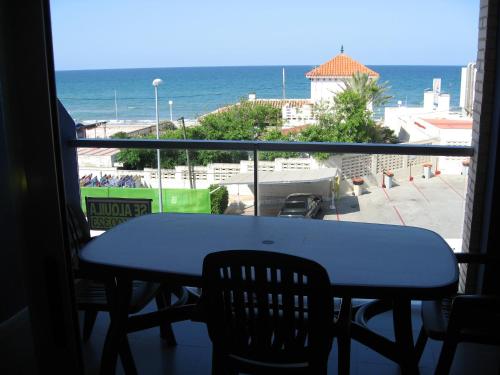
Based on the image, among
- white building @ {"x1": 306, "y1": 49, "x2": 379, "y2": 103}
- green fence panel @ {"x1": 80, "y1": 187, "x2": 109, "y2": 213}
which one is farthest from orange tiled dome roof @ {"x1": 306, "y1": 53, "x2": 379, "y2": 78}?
green fence panel @ {"x1": 80, "y1": 187, "x2": 109, "y2": 213}

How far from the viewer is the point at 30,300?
1079 mm

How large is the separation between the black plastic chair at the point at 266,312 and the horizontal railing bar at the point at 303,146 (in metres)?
1.56

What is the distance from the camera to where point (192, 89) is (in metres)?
45.3

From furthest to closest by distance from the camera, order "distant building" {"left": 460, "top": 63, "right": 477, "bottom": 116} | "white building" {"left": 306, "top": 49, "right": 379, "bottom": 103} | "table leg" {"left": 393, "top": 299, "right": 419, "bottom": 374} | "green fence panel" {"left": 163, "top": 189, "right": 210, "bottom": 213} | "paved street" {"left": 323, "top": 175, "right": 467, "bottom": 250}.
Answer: "white building" {"left": 306, "top": 49, "right": 379, "bottom": 103} < "green fence panel" {"left": 163, "top": 189, "right": 210, "bottom": 213} < "paved street" {"left": 323, "top": 175, "right": 467, "bottom": 250} < "distant building" {"left": 460, "top": 63, "right": 477, "bottom": 116} < "table leg" {"left": 393, "top": 299, "right": 419, "bottom": 374}

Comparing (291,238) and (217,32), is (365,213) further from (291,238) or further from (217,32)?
(217,32)

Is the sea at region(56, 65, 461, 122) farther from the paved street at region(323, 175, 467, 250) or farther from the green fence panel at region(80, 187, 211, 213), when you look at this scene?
the paved street at region(323, 175, 467, 250)

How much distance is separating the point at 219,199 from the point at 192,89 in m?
42.3

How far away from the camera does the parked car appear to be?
151 inches

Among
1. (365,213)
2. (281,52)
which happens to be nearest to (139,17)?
(281,52)

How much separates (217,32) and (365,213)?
40.0 metres

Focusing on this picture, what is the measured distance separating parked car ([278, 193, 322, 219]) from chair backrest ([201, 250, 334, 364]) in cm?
202

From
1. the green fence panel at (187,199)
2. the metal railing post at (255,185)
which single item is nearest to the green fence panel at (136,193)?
the green fence panel at (187,199)

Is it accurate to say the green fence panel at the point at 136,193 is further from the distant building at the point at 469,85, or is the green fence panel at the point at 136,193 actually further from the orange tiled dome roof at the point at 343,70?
the orange tiled dome roof at the point at 343,70

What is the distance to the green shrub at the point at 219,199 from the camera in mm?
4242
